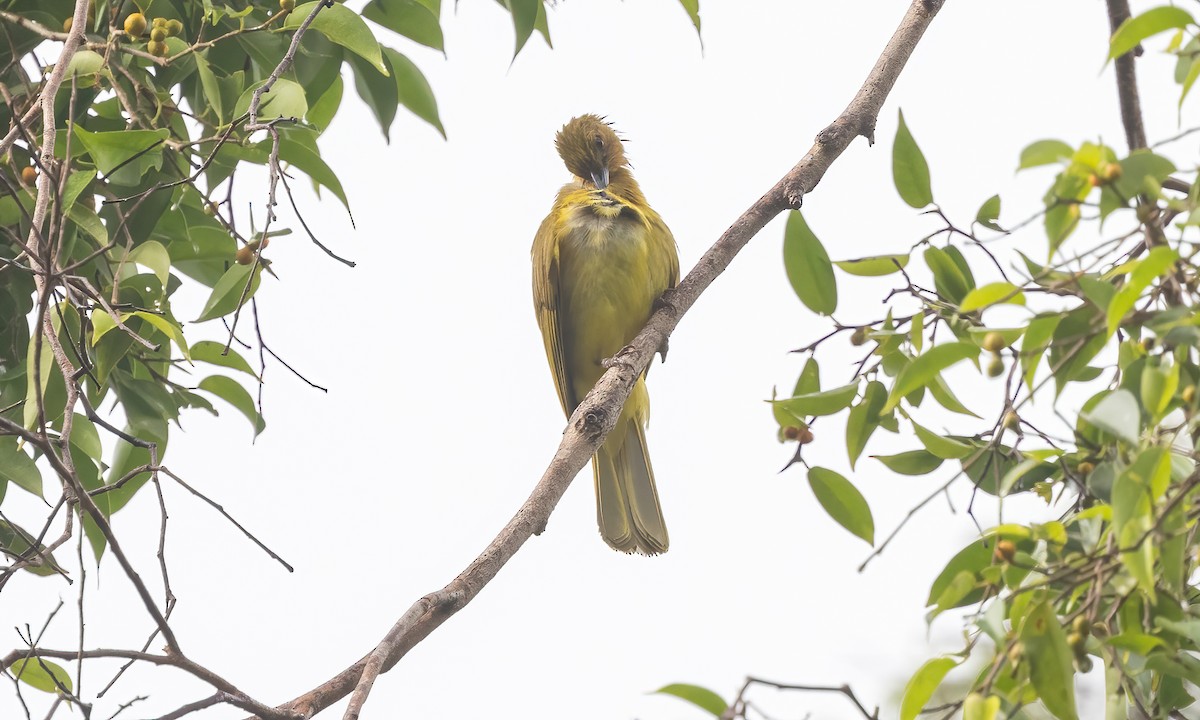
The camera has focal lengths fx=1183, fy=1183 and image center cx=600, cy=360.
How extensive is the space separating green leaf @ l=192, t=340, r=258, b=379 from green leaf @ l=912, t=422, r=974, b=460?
3.67ft

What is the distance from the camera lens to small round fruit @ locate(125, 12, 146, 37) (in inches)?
68.6

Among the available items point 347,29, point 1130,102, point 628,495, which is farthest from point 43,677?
point 628,495

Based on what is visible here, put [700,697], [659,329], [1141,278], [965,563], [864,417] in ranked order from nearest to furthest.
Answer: [1141,278] < [700,697] < [965,563] < [864,417] < [659,329]

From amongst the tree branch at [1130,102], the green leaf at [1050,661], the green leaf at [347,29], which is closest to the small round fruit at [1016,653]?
the green leaf at [1050,661]

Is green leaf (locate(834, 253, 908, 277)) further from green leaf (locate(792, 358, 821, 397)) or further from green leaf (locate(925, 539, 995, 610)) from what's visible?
green leaf (locate(925, 539, 995, 610))

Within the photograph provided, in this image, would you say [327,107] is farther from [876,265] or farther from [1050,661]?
[1050,661]

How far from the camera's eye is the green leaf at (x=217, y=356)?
2.00m

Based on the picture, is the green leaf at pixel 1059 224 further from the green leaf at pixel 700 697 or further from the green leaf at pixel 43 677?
the green leaf at pixel 43 677

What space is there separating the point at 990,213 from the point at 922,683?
2.09ft

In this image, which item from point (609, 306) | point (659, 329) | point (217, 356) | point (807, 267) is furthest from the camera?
point (609, 306)

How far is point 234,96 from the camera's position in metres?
1.86

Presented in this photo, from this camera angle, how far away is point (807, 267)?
1604mm

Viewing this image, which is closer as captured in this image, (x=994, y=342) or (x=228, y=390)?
(x=994, y=342)

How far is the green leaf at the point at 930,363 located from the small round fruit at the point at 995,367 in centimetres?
3
